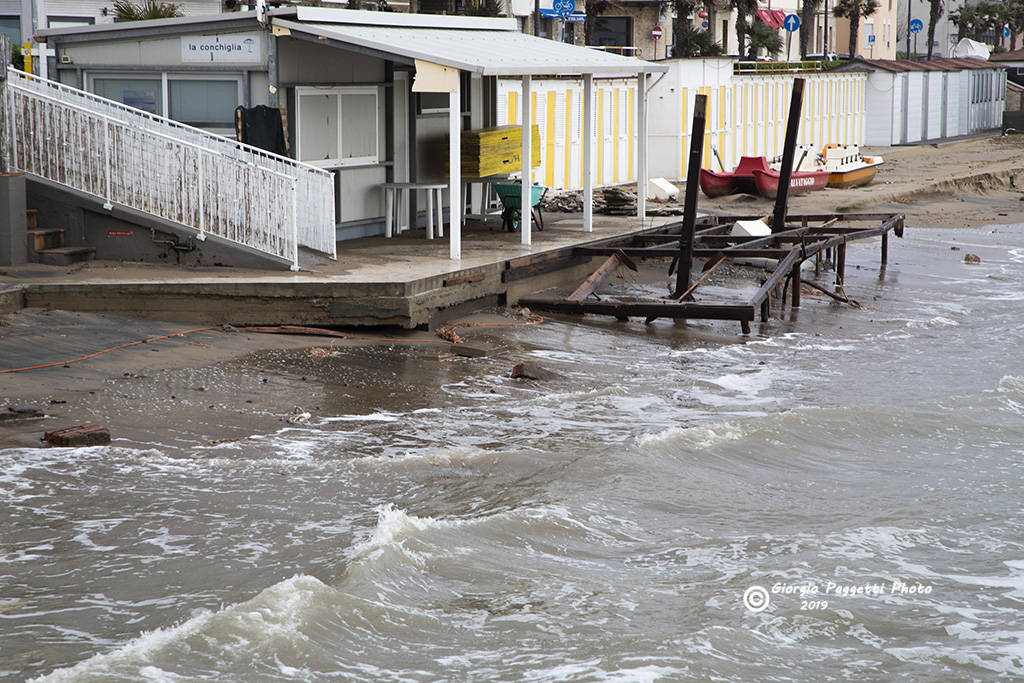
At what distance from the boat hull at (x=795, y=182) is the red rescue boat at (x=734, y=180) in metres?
0.31

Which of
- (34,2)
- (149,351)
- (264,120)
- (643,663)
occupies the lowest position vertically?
(643,663)

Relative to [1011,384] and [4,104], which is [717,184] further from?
[4,104]

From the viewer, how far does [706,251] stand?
1616 centimetres

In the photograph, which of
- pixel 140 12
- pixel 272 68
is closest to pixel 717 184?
pixel 140 12

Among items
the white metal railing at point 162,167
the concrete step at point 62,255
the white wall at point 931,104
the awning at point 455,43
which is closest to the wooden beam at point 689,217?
the awning at point 455,43

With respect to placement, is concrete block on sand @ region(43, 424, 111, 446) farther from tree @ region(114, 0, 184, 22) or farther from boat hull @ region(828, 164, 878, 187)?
boat hull @ region(828, 164, 878, 187)

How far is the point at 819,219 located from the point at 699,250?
18.4ft

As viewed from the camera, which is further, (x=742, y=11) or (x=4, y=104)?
(x=742, y=11)

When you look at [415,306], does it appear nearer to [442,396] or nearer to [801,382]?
[442,396]

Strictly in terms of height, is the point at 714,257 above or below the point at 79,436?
above

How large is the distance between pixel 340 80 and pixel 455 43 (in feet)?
4.85

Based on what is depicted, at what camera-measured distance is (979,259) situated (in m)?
22.3

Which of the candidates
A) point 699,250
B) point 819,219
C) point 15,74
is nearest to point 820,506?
point 699,250

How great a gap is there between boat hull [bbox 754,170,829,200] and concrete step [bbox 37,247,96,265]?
18663mm
